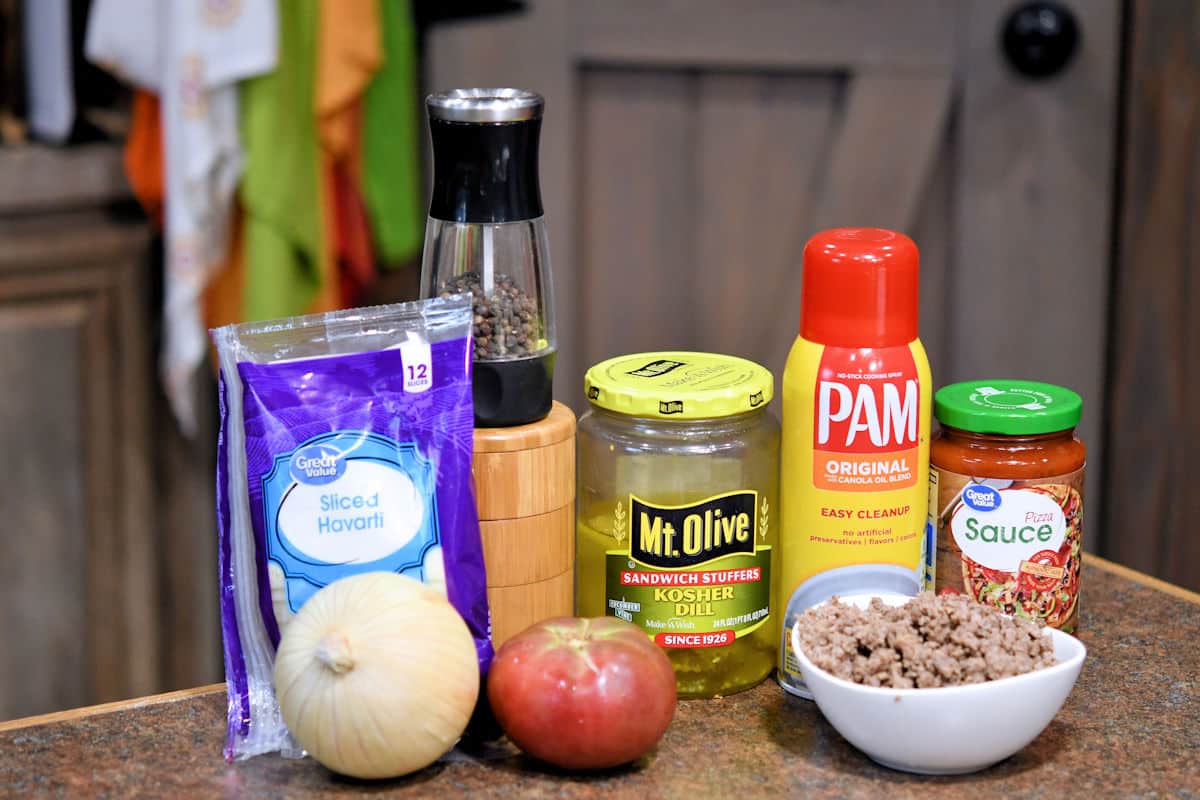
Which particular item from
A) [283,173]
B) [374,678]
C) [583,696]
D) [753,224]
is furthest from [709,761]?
[753,224]

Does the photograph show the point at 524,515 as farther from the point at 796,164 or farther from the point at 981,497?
the point at 796,164

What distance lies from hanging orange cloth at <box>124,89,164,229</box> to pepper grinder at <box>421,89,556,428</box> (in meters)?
0.96

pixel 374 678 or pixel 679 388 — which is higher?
pixel 679 388

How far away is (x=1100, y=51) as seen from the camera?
5.82 feet

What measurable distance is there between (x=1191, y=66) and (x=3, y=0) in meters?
1.47

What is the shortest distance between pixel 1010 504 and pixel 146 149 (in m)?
1.23

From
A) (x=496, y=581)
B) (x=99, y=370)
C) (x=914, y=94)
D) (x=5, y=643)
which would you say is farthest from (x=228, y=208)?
(x=496, y=581)

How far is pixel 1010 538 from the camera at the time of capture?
Result: 884 millimetres

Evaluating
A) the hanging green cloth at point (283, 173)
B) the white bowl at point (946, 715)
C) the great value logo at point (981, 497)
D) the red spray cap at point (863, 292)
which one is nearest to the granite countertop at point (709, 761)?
the white bowl at point (946, 715)

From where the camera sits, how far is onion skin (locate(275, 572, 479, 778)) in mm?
752

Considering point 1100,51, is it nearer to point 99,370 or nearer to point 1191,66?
point 1191,66

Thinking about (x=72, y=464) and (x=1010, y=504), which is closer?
(x=1010, y=504)

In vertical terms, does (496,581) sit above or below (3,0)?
below

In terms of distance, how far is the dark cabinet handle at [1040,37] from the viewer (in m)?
1.75
